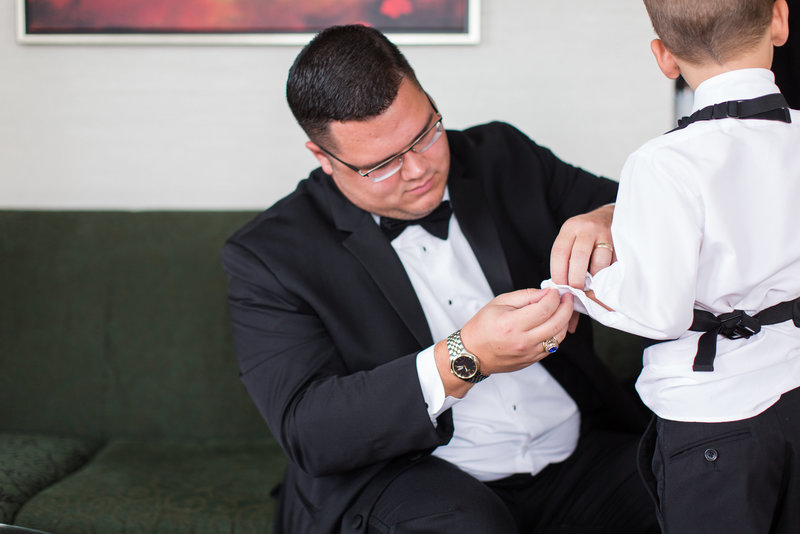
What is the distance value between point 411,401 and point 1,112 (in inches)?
81.3

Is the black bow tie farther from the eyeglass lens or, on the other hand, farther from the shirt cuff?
the shirt cuff

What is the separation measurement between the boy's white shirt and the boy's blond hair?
0.04 meters

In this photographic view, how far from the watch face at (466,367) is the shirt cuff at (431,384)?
48 millimetres

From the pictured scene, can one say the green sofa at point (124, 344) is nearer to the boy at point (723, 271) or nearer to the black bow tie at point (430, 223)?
the black bow tie at point (430, 223)

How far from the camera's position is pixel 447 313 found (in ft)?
5.65

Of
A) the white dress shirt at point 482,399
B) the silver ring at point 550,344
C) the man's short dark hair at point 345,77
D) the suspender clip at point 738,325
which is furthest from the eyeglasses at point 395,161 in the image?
the suspender clip at point 738,325

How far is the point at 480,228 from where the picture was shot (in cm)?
172

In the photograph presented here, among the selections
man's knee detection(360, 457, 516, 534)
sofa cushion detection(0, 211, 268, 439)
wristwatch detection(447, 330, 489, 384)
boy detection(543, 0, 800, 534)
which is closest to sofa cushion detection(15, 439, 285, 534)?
sofa cushion detection(0, 211, 268, 439)

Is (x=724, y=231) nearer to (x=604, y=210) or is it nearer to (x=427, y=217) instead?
(x=604, y=210)

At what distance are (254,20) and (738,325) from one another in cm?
197

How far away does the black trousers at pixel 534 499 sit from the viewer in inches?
53.7

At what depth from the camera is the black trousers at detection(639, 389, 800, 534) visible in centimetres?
109

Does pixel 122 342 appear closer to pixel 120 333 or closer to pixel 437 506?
pixel 120 333

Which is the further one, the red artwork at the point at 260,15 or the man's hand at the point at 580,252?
the red artwork at the point at 260,15
